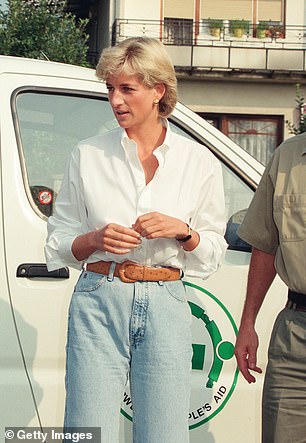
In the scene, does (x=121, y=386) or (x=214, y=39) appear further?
(x=214, y=39)

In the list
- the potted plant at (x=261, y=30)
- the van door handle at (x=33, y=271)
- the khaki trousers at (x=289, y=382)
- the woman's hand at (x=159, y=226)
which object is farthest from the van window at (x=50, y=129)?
the potted plant at (x=261, y=30)

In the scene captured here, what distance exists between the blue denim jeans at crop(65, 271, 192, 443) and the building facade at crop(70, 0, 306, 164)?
1712cm

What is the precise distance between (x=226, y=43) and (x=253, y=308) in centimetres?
1744

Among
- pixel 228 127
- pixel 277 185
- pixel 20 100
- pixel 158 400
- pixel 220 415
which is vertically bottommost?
pixel 220 415

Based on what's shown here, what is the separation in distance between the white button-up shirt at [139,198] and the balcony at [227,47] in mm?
16802

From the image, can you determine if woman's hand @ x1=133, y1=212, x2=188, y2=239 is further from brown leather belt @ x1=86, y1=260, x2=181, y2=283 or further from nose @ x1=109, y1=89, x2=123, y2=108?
nose @ x1=109, y1=89, x2=123, y2=108

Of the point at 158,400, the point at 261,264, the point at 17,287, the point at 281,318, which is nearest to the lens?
the point at 158,400

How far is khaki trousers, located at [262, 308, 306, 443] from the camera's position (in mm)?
2588

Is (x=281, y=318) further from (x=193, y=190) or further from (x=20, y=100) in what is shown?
(x=20, y=100)

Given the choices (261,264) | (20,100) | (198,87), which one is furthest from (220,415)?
(198,87)

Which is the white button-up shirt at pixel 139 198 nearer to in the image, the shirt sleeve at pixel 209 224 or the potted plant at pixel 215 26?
the shirt sleeve at pixel 209 224

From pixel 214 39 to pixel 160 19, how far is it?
4.48 ft

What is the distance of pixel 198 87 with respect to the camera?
19641 mm

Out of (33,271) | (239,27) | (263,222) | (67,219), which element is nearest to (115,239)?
(67,219)
